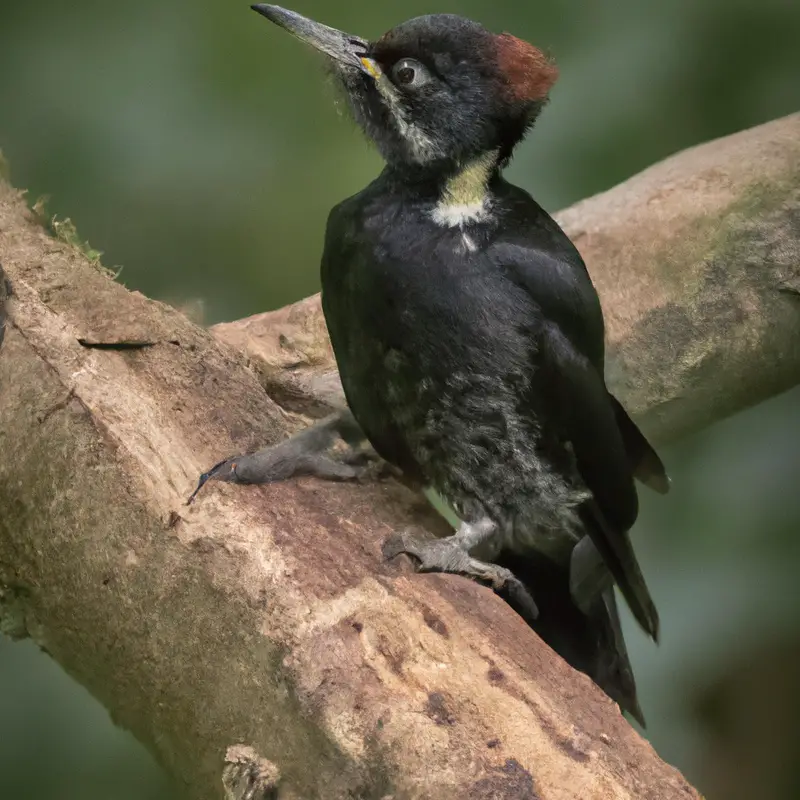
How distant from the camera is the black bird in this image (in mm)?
1622

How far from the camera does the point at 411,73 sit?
5.41 feet

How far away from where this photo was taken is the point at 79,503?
1402 millimetres

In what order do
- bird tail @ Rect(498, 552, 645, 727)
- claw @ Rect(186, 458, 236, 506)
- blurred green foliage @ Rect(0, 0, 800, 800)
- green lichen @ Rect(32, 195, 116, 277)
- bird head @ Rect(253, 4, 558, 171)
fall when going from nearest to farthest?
claw @ Rect(186, 458, 236, 506) < bird head @ Rect(253, 4, 558, 171) < green lichen @ Rect(32, 195, 116, 277) < bird tail @ Rect(498, 552, 645, 727) < blurred green foliage @ Rect(0, 0, 800, 800)

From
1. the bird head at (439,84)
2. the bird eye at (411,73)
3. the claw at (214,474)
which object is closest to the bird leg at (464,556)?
the claw at (214,474)

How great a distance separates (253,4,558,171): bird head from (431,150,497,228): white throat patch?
14mm

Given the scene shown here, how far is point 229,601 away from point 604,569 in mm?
884

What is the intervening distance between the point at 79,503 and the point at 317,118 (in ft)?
4.50

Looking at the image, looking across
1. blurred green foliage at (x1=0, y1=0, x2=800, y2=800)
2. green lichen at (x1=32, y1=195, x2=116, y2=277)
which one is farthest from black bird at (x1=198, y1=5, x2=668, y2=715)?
blurred green foliage at (x1=0, y1=0, x2=800, y2=800)

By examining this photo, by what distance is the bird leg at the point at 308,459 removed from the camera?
4.87 ft

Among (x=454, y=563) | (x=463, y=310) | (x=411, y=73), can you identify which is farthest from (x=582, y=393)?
(x=411, y=73)

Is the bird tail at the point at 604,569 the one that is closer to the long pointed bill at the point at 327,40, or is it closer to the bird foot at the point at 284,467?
the bird foot at the point at 284,467

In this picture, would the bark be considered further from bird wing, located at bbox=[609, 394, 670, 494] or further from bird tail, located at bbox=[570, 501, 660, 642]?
bird wing, located at bbox=[609, 394, 670, 494]

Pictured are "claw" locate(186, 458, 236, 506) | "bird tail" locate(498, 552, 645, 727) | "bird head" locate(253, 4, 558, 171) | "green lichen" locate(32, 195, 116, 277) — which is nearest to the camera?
"claw" locate(186, 458, 236, 506)

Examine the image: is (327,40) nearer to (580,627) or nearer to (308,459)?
(308,459)
